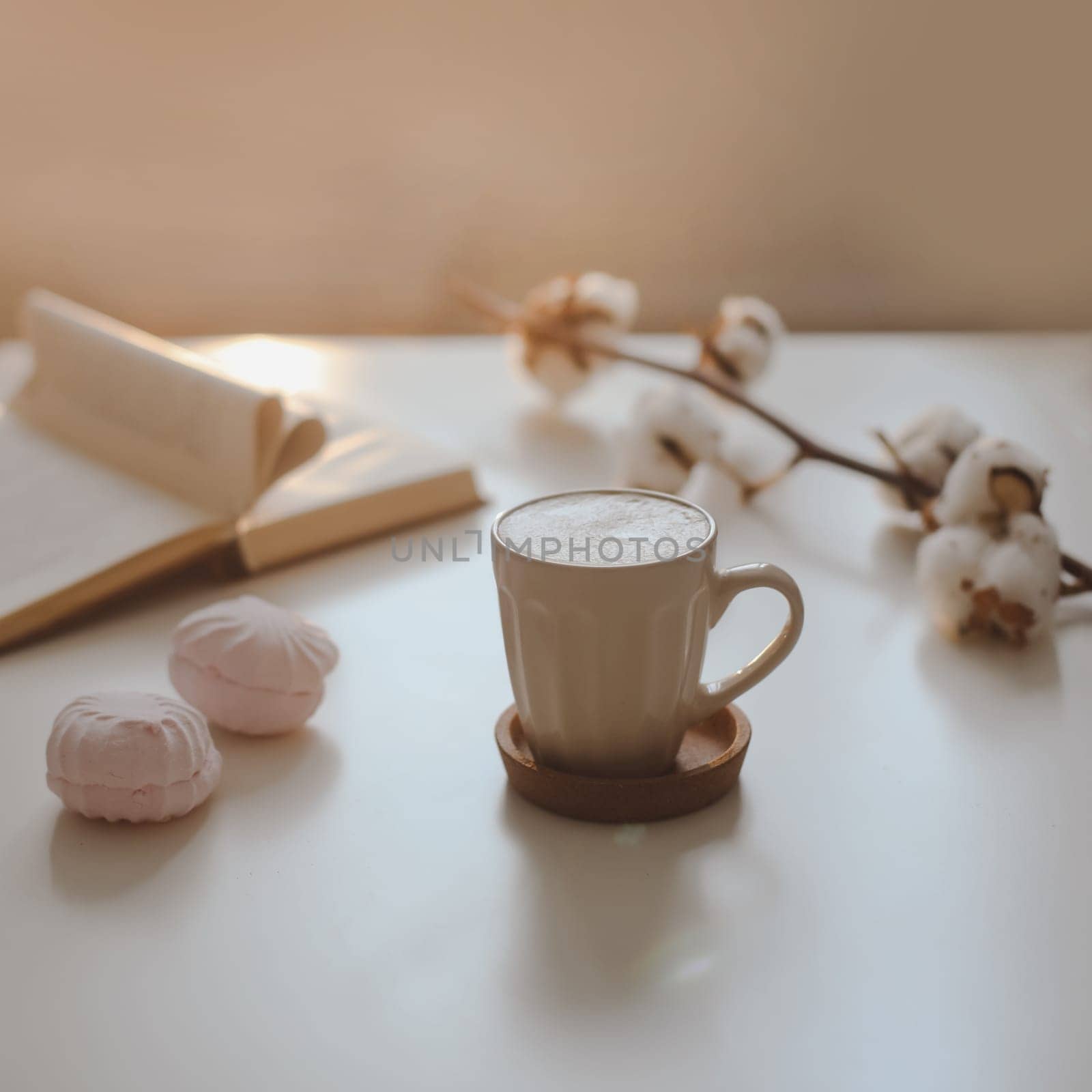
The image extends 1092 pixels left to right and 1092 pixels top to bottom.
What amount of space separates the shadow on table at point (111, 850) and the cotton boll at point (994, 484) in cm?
45

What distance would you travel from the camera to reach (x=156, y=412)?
876 millimetres

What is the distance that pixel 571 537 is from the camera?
1.72 ft

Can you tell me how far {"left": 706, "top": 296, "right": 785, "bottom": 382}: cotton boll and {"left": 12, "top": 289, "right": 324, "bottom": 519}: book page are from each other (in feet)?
1.31

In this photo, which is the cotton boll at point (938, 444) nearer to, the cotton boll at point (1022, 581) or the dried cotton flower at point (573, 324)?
the cotton boll at point (1022, 581)

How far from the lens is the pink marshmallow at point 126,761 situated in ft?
1.72

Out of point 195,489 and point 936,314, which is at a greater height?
point 195,489

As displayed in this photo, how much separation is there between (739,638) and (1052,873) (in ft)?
0.78

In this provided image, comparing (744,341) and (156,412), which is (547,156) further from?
(156,412)

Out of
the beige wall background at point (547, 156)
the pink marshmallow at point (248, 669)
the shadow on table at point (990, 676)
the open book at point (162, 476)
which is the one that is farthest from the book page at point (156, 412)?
the beige wall background at point (547, 156)

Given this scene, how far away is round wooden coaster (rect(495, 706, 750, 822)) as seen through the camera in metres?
0.54

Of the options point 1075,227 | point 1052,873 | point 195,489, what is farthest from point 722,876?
point 1075,227

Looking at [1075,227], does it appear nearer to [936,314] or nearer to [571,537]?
[936,314]

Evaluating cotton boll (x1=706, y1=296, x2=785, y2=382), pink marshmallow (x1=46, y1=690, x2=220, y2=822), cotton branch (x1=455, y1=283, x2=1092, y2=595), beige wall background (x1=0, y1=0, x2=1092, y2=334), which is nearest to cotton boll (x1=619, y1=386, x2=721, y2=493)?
cotton branch (x1=455, y1=283, x2=1092, y2=595)

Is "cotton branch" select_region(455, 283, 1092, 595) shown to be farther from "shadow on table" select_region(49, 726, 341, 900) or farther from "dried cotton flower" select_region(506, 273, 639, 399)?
"shadow on table" select_region(49, 726, 341, 900)
